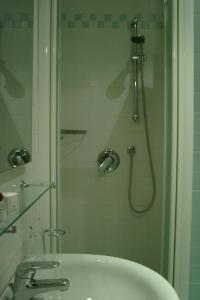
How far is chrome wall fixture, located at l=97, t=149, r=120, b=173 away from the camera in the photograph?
6.31 ft

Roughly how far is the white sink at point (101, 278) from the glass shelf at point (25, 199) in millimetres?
229

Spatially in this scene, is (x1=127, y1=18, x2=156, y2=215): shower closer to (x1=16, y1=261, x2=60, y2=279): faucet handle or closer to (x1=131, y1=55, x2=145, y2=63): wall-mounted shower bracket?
(x1=131, y1=55, x2=145, y2=63): wall-mounted shower bracket

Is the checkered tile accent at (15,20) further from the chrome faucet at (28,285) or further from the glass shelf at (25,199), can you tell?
the chrome faucet at (28,285)

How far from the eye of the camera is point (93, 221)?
2.02m

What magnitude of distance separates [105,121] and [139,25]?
691 mm

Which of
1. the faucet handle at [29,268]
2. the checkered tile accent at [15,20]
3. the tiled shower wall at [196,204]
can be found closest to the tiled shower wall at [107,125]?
the tiled shower wall at [196,204]

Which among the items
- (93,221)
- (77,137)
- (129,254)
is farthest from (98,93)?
(129,254)

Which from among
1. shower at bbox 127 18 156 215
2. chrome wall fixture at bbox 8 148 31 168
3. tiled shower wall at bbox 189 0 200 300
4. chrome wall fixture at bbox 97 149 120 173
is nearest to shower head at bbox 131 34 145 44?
shower at bbox 127 18 156 215

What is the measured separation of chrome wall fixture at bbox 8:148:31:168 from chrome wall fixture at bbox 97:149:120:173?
0.91 m

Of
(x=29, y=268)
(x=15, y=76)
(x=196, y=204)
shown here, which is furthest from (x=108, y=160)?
(x=29, y=268)

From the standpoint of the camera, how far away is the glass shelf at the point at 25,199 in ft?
2.06

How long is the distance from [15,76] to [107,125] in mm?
1029

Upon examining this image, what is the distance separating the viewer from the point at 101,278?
2.98 feet

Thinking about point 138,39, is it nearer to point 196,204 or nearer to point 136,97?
point 136,97
